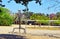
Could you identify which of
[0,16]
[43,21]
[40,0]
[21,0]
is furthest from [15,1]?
[43,21]

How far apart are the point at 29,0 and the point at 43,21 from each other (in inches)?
2133

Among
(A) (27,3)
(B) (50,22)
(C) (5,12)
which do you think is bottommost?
(B) (50,22)

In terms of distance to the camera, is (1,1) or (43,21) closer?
(1,1)

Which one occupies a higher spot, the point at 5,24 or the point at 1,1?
the point at 1,1

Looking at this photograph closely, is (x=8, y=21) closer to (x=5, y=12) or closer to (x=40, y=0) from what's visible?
(x=5, y=12)

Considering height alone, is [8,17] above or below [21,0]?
below

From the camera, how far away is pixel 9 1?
1524 cm

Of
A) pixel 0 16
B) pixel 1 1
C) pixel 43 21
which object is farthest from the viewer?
pixel 43 21

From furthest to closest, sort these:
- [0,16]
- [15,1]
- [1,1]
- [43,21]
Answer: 1. [43,21]
2. [0,16]
3. [15,1]
4. [1,1]

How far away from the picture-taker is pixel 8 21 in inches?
2253

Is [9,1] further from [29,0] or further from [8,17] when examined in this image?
[8,17]

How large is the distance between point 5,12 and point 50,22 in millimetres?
19639

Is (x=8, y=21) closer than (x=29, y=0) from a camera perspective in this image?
No

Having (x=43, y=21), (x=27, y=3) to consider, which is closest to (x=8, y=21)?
(x=43, y=21)
